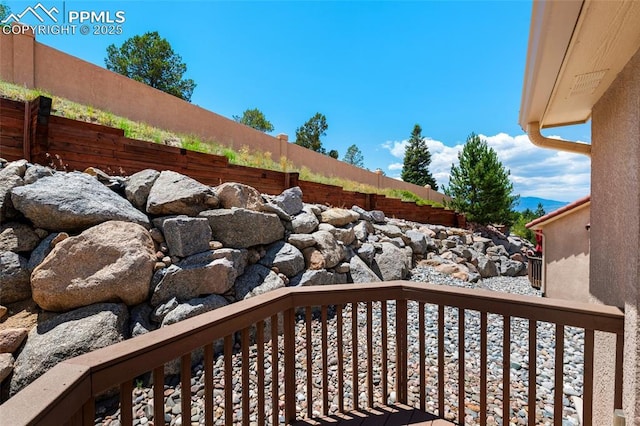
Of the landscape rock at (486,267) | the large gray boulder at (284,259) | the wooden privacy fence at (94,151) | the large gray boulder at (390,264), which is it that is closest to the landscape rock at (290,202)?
the large gray boulder at (284,259)

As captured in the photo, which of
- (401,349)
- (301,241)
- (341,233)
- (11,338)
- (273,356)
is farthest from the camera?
(341,233)

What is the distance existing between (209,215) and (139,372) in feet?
10.8

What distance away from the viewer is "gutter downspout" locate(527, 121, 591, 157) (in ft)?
7.43

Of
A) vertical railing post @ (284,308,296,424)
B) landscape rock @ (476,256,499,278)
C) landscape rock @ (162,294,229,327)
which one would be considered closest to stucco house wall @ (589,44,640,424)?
vertical railing post @ (284,308,296,424)

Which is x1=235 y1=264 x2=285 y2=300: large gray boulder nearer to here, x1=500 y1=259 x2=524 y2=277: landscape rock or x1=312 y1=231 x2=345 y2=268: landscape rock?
x1=312 y1=231 x2=345 y2=268: landscape rock

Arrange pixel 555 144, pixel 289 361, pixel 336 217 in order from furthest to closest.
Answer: pixel 336 217 < pixel 555 144 < pixel 289 361

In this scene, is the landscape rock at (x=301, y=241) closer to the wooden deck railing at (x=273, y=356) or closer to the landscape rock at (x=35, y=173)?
the wooden deck railing at (x=273, y=356)

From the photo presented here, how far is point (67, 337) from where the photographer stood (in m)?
2.65

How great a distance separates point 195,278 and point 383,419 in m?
2.55

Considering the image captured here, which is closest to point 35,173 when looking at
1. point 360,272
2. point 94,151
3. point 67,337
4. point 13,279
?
point 94,151

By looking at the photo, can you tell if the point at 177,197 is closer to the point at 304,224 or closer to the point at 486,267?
the point at 304,224

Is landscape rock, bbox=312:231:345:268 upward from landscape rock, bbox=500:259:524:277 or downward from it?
upward

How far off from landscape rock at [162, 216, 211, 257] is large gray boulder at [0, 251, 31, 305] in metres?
1.33

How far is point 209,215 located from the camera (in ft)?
13.9
